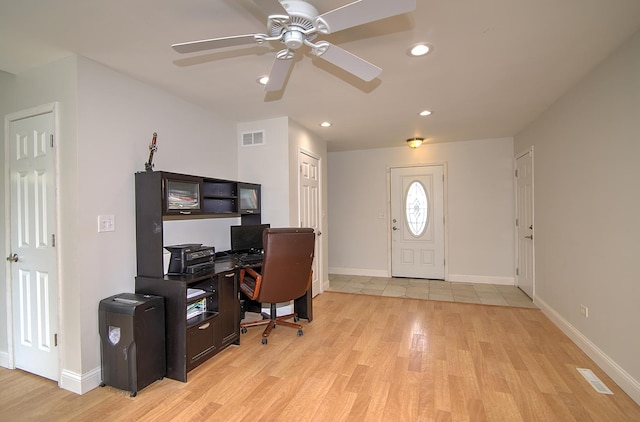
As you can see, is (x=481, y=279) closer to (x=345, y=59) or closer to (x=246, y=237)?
(x=246, y=237)

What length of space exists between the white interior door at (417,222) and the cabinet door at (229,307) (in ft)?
11.7

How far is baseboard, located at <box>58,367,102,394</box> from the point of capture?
222 cm

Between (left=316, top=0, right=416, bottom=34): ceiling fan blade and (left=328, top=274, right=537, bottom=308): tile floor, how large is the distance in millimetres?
3885

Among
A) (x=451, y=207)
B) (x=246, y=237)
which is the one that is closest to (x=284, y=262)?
(x=246, y=237)

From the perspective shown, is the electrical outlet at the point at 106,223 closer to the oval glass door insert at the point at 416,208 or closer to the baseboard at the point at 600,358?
the baseboard at the point at 600,358

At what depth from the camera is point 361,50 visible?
2201 millimetres

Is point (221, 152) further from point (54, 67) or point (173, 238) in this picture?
point (54, 67)

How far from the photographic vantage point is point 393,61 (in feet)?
7.81

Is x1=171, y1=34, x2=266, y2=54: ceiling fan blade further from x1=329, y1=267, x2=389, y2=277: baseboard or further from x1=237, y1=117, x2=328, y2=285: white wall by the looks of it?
x1=329, y1=267, x2=389, y2=277: baseboard

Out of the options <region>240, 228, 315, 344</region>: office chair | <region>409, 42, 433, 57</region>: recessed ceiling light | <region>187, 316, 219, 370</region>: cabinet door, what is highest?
<region>409, 42, 433, 57</region>: recessed ceiling light

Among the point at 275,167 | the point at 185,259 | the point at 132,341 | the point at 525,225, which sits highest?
the point at 275,167

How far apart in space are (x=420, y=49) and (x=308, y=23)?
40.6 inches

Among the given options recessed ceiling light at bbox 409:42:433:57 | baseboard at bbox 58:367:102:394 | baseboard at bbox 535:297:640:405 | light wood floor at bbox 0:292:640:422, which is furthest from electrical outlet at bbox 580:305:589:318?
baseboard at bbox 58:367:102:394

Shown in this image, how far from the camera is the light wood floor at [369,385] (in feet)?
6.44
